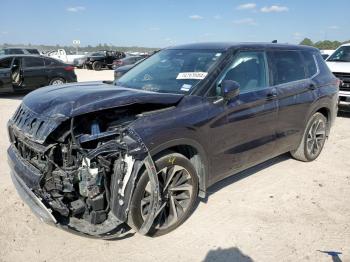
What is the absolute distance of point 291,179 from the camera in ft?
17.0

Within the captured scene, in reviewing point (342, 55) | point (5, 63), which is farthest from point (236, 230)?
point (5, 63)

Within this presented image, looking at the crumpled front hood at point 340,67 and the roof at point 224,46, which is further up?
the roof at point 224,46

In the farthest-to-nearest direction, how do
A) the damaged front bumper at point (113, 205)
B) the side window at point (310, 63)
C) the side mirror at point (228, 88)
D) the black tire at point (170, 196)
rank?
the side window at point (310, 63) → the side mirror at point (228, 88) → the black tire at point (170, 196) → the damaged front bumper at point (113, 205)

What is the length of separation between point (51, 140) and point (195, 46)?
239 cm

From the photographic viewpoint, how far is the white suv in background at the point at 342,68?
908 cm

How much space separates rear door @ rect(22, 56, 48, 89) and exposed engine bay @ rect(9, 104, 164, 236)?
32.6ft

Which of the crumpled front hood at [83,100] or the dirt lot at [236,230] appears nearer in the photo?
the crumpled front hood at [83,100]

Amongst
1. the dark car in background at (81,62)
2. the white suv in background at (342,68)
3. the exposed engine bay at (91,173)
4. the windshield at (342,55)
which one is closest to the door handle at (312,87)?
the exposed engine bay at (91,173)

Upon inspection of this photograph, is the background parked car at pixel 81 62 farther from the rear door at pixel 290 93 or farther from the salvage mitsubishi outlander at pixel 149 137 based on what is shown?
the rear door at pixel 290 93

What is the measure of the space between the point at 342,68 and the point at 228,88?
6.93m

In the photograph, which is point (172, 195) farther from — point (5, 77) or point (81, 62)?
point (81, 62)

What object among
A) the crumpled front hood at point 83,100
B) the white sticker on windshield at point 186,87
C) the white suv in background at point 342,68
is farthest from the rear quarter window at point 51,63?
the white sticker on windshield at point 186,87

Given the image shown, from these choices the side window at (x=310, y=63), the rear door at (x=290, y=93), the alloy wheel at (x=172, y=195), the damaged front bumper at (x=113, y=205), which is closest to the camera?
the damaged front bumper at (x=113, y=205)

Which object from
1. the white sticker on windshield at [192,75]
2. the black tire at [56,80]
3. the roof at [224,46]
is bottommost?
the black tire at [56,80]
